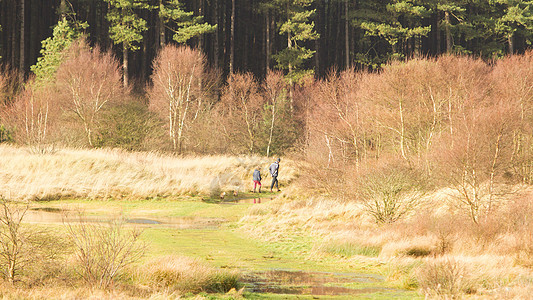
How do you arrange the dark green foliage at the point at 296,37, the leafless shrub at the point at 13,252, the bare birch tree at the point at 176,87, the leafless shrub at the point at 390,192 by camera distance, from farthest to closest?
the dark green foliage at the point at 296,37, the bare birch tree at the point at 176,87, the leafless shrub at the point at 390,192, the leafless shrub at the point at 13,252

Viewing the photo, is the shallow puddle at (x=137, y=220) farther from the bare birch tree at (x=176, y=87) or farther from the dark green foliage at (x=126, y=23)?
the dark green foliage at (x=126, y=23)

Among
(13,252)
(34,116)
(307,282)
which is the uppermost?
(13,252)

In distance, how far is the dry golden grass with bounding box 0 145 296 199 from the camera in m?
27.2

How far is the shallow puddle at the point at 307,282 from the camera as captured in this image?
38.0 ft

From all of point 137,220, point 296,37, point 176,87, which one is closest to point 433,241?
point 137,220

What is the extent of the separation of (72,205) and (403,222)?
1476 centimetres

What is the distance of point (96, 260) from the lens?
10.3 meters

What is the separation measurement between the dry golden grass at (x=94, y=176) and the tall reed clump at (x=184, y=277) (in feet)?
54.1

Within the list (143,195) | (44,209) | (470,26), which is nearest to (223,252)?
(44,209)

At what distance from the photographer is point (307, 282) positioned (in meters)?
12.5

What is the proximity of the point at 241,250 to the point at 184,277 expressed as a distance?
5.85 meters

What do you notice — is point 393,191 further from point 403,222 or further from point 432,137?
point 432,137

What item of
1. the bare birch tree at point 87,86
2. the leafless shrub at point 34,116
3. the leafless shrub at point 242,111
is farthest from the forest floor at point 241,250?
the leafless shrub at point 242,111

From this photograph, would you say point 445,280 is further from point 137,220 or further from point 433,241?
point 137,220
